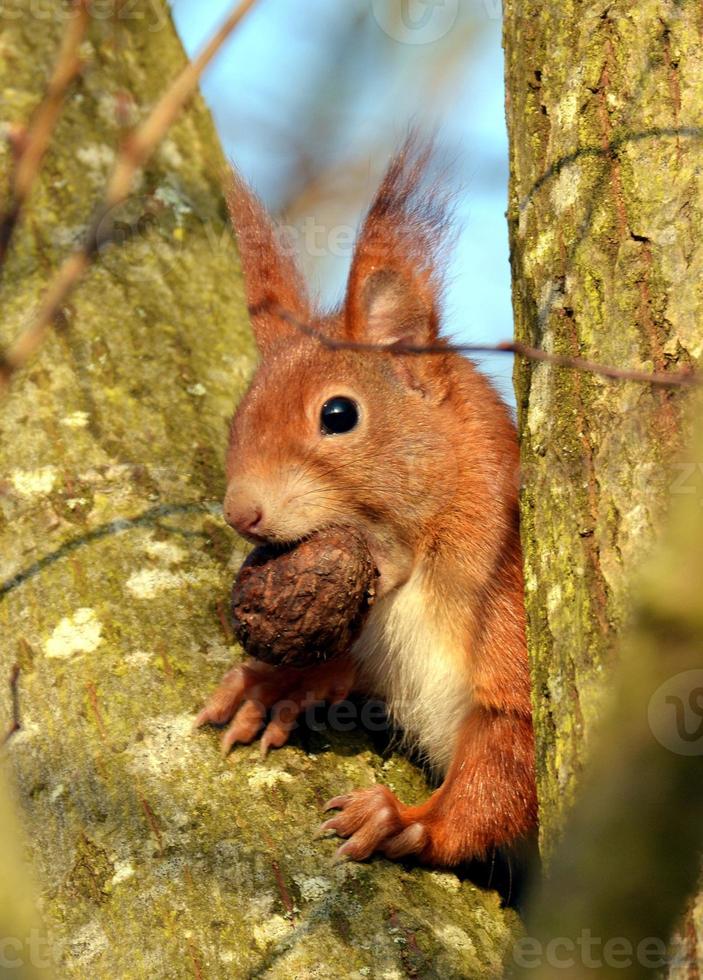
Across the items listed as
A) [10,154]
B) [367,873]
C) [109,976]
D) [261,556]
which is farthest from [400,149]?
[109,976]

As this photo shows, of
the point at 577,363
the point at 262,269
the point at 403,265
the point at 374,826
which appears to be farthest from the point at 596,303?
the point at 262,269

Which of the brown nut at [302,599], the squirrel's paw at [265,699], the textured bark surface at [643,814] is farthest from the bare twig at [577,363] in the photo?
A: the squirrel's paw at [265,699]

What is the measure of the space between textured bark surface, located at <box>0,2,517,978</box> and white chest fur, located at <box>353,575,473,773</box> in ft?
0.60

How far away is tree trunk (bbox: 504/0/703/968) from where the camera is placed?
6.42ft

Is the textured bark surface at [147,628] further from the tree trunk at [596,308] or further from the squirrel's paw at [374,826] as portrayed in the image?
the tree trunk at [596,308]

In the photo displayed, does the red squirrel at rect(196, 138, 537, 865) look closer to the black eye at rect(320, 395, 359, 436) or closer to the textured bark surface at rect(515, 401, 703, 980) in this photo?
the black eye at rect(320, 395, 359, 436)

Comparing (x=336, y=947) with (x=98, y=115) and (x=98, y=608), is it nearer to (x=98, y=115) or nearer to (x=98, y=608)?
(x=98, y=608)

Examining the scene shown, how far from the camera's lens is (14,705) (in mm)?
2717

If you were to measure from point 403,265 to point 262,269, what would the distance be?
61 cm

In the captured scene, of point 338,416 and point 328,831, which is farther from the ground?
point 338,416

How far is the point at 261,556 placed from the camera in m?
2.96

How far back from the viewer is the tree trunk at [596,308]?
196 cm

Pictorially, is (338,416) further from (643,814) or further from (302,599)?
(643,814)

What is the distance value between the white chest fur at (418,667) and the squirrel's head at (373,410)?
17 cm
